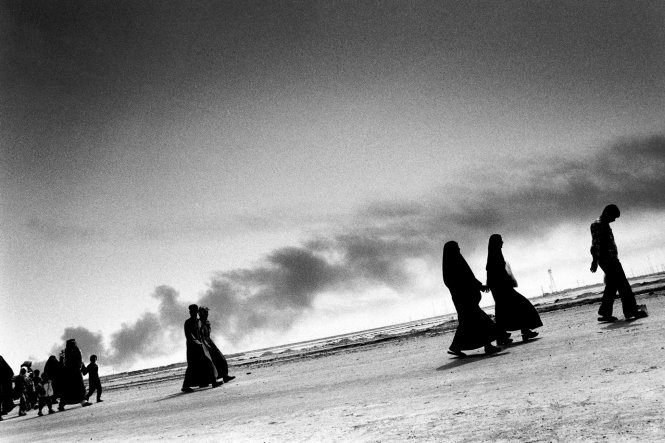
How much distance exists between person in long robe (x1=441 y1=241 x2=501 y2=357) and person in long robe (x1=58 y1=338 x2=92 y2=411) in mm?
13145

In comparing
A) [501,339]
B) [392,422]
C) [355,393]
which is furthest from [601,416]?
[501,339]

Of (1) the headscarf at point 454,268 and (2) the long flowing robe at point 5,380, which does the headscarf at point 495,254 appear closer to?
(1) the headscarf at point 454,268

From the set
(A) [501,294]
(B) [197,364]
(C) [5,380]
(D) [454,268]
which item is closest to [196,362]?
(B) [197,364]

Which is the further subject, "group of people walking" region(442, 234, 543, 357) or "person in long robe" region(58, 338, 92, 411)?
"person in long robe" region(58, 338, 92, 411)

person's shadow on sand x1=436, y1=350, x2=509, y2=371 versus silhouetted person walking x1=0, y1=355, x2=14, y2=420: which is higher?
silhouetted person walking x1=0, y1=355, x2=14, y2=420

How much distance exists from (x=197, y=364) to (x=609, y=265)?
36.9 feet

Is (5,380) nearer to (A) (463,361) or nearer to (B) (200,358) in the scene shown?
(B) (200,358)

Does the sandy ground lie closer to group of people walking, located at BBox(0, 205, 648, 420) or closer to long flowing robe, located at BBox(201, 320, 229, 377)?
group of people walking, located at BBox(0, 205, 648, 420)

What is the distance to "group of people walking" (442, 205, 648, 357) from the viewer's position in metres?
9.55

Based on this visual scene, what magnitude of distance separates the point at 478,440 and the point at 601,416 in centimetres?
96

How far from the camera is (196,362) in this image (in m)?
14.1

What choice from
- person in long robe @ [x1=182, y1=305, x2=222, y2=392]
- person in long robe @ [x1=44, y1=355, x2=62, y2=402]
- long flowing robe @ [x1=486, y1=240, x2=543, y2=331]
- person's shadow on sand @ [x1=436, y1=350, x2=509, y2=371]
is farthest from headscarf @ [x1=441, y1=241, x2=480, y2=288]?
person in long robe @ [x1=44, y1=355, x2=62, y2=402]

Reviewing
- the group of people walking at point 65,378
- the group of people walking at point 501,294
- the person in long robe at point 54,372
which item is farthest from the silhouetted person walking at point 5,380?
the group of people walking at point 501,294

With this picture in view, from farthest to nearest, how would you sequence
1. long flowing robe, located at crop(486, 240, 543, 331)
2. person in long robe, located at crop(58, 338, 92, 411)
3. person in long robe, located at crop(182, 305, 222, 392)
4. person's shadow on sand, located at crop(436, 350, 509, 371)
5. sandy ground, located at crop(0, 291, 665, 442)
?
person in long robe, located at crop(58, 338, 92, 411), person in long robe, located at crop(182, 305, 222, 392), long flowing robe, located at crop(486, 240, 543, 331), person's shadow on sand, located at crop(436, 350, 509, 371), sandy ground, located at crop(0, 291, 665, 442)
